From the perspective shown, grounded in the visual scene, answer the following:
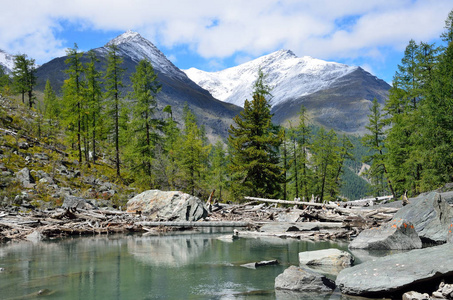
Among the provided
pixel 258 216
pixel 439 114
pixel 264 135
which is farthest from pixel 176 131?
pixel 439 114

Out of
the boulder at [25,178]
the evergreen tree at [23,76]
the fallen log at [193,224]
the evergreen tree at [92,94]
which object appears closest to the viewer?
the fallen log at [193,224]

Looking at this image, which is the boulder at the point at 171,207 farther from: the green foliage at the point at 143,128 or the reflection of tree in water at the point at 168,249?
the green foliage at the point at 143,128

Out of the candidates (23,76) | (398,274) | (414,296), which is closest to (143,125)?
(398,274)

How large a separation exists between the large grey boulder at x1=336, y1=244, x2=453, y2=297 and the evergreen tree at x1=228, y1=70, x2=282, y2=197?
24.0 m

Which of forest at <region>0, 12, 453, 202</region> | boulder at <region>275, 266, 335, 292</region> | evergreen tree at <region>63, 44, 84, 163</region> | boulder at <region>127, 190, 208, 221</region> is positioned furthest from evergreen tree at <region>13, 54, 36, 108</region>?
boulder at <region>275, 266, 335, 292</region>

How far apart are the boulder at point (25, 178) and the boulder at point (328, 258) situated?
24.5 metres

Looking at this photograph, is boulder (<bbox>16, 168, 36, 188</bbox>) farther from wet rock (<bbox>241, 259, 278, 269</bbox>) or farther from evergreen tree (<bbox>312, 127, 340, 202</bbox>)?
evergreen tree (<bbox>312, 127, 340, 202</bbox>)

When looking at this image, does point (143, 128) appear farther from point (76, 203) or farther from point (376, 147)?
point (376, 147)

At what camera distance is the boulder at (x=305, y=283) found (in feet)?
28.7

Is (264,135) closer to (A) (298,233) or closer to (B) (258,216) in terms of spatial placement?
(B) (258,216)

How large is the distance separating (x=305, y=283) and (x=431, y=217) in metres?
10.4

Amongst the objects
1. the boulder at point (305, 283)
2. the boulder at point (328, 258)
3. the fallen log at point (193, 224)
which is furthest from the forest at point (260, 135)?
the boulder at point (305, 283)

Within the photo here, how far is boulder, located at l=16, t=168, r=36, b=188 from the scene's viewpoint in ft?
89.8

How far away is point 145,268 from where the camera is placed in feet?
39.3
